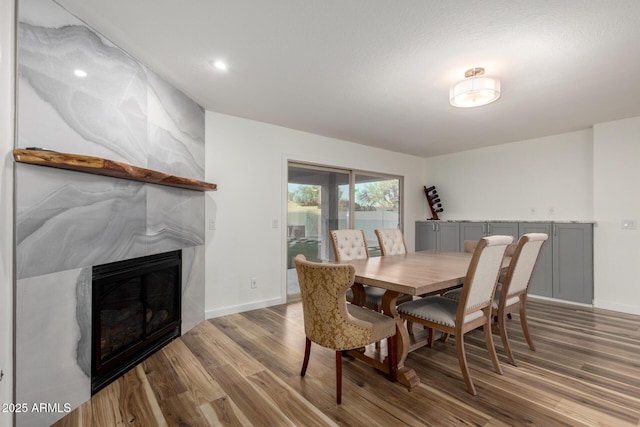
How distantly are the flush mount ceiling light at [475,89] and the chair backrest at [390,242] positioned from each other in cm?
167

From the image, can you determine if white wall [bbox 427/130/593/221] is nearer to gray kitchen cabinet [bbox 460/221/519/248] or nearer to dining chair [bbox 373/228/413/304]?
gray kitchen cabinet [bbox 460/221/519/248]

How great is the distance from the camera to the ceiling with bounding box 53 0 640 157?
5.63 ft

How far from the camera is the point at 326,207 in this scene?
4605 millimetres

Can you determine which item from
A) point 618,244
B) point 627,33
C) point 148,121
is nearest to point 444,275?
point 627,33

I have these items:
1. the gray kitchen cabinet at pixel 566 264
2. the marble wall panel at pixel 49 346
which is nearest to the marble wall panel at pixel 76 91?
the marble wall panel at pixel 49 346

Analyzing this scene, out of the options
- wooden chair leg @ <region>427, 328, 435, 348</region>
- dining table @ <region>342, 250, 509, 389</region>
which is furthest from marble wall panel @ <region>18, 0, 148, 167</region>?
wooden chair leg @ <region>427, 328, 435, 348</region>

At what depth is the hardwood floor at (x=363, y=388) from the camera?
1667mm

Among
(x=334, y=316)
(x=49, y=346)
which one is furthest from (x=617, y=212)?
(x=49, y=346)

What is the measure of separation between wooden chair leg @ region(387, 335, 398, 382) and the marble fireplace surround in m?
1.98

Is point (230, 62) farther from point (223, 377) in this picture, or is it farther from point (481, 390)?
point (481, 390)

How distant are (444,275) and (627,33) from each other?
6.52 ft

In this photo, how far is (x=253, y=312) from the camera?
3.56 metres

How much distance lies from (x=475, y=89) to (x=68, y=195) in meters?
2.95

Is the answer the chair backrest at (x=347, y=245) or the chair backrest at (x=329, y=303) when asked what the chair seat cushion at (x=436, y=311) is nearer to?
the chair backrest at (x=329, y=303)
